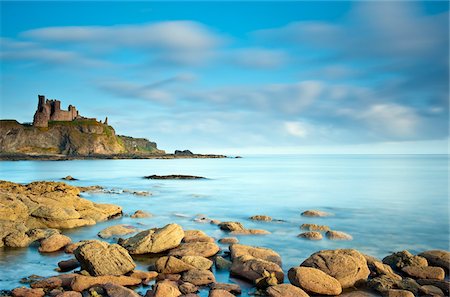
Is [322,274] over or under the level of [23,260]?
over

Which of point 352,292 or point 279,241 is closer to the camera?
point 352,292

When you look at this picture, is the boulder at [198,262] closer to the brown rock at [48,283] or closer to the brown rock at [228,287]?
the brown rock at [228,287]

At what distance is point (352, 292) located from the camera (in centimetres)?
1246

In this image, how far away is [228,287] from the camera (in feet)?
40.5

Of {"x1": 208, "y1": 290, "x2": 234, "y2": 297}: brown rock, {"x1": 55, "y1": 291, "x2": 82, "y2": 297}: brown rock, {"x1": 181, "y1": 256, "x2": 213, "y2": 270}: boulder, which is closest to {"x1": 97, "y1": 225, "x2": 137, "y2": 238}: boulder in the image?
{"x1": 181, "y1": 256, "x2": 213, "y2": 270}: boulder

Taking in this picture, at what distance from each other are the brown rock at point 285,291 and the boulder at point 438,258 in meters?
7.01

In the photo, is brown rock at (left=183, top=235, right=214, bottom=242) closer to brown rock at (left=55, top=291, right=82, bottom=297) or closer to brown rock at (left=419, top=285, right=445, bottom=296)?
brown rock at (left=55, top=291, right=82, bottom=297)

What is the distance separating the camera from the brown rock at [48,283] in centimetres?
1221

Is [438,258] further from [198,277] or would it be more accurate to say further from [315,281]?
[198,277]

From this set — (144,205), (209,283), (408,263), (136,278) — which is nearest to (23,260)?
(136,278)

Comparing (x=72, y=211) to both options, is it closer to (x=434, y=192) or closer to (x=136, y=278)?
(x=136, y=278)

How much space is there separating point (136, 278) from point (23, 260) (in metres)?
5.78

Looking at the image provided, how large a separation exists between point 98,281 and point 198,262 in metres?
3.83

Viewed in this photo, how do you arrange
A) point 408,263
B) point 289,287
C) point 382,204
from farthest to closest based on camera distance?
point 382,204
point 408,263
point 289,287
